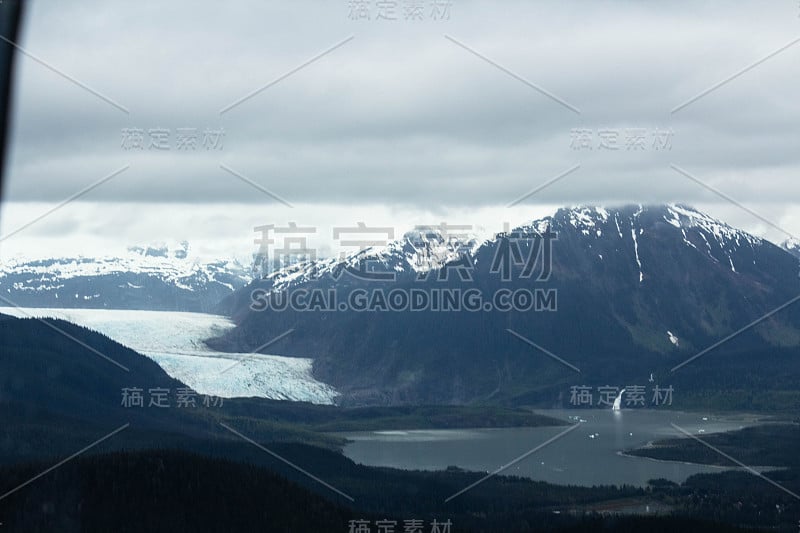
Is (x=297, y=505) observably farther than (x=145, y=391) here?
No

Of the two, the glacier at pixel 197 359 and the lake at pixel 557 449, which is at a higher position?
the glacier at pixel 197 359

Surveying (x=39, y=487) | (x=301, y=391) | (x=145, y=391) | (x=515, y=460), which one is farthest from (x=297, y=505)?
(x=301, y=391)

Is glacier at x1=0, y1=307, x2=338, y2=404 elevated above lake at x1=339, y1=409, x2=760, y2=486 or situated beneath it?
elevated above

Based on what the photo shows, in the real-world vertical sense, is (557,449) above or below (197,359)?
below

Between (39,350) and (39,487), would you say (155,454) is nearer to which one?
(39,487)

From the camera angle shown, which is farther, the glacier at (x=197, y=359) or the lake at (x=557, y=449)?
the glacier at (x=197, y=359)

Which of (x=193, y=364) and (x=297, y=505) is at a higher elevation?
(x=193, y=364)

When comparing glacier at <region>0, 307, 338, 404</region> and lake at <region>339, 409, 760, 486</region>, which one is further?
glacier at <region>0, 307, 338, 404</region>

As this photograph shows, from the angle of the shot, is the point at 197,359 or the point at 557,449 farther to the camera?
the point at 197,359
